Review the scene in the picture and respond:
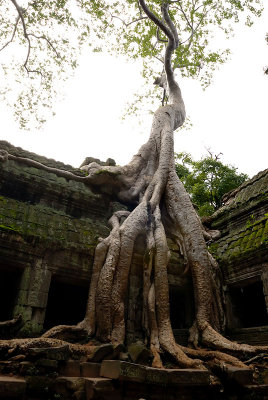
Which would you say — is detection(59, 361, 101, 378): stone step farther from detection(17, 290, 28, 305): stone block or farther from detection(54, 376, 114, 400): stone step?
detection(17, 290, 28, 305): stone block

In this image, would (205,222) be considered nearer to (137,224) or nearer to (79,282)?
(137,224)

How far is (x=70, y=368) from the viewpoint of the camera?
319cm

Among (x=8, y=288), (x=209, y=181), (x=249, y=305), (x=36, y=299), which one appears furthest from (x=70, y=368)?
(x=209, y=181)

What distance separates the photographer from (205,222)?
25.2 ft

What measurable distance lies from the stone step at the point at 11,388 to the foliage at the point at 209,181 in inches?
458

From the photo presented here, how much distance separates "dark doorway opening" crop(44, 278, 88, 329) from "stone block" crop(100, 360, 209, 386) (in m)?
2.89

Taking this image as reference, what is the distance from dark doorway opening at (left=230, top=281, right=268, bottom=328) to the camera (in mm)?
5895

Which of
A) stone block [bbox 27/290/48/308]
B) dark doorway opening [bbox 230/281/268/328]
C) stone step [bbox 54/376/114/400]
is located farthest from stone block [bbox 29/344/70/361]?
dark doorway opening [bbox 230/281/268/328]

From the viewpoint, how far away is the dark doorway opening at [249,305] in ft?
19.3

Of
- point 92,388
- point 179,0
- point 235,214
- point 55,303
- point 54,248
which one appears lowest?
point 92,388

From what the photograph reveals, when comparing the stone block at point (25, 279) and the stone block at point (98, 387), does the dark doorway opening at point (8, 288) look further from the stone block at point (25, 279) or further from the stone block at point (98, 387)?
the stone block at point (98, 387)

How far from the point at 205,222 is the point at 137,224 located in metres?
2.97

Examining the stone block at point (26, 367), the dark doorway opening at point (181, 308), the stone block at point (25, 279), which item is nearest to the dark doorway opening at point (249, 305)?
the dark doorway opening at point (181, 308)

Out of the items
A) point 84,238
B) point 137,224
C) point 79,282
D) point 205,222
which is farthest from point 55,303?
point 205,222
